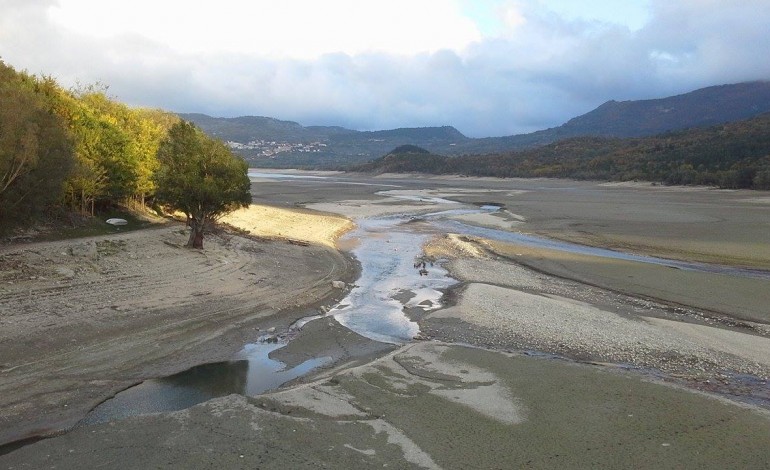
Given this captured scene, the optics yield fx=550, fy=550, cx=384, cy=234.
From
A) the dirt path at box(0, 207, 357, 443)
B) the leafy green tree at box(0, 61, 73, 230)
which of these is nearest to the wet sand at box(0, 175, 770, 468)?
the dirt path at box(0, 207, 357, 443)

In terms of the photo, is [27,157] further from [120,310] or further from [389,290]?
[389,290]

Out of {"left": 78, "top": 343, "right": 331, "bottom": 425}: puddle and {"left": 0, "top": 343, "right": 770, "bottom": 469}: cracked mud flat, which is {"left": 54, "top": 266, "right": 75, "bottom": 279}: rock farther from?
{"left": 0, "top": 343, "right": 770, "bottom": 469}: cracked mud flat

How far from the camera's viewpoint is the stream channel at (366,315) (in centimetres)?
1070

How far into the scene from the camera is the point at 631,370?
12.5 metres

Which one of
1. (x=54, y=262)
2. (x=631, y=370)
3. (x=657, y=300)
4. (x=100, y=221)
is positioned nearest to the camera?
(x=631, y=370)

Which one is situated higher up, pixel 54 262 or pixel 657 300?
pixel 54 262

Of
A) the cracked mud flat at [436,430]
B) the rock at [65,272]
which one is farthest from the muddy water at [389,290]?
the rock at [65,272]

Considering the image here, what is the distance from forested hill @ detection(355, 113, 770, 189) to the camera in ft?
265

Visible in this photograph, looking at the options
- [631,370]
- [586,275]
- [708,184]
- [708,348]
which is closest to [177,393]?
[631,370]

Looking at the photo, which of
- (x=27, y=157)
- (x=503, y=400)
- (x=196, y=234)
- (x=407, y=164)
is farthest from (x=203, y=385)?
(x=407, y=164)

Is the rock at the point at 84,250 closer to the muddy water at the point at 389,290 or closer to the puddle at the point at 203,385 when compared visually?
the muddy water at the point at 389,290

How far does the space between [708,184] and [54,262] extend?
3351 inches

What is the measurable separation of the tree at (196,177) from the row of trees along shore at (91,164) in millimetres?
44

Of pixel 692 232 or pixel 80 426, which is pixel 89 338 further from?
pixel 692 232
